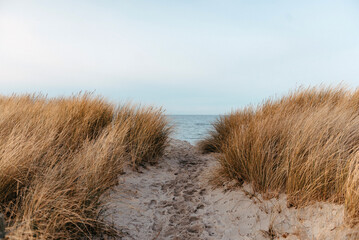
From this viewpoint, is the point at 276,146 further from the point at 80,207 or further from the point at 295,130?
the point at 80,207

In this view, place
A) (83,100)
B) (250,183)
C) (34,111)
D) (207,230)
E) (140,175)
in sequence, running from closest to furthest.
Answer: (207,230), (250,183), (140,175), (34,111), (83,100)

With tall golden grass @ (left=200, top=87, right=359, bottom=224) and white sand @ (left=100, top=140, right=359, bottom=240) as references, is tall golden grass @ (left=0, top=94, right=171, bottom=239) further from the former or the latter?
tall golden grass @ (left=200, top=87, right=359, bottom=224)

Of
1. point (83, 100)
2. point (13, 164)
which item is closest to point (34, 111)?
point (83, 100)

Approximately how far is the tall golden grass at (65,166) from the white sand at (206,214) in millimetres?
362

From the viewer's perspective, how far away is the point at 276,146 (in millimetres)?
3488

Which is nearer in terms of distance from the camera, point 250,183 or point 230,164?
point 250,183

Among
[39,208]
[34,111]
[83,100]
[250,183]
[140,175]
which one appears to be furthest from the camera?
[83,100]

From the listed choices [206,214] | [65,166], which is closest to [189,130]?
[206,214]

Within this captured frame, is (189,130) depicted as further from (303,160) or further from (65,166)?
(65,166)

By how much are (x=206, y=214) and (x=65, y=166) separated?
1842 mm

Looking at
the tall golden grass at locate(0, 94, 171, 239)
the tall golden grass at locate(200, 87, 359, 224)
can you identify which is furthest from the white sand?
the tall golden grass at locate(0, 94, 171, 239)

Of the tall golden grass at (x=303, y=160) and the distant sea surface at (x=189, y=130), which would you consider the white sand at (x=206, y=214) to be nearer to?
the tall golden grass at (x=303, y=160)

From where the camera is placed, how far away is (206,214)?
10.6 feet

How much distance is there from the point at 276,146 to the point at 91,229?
8.46 feet
